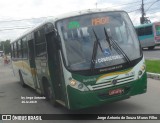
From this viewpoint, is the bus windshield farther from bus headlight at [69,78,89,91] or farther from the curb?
the curb

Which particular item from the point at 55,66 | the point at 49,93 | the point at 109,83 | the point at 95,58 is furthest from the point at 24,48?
the point at 109,83

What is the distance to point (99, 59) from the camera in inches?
341

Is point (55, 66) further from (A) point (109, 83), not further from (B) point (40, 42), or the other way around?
(B) point (40, 42)

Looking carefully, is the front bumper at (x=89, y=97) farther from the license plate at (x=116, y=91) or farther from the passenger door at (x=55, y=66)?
the passenger door at (x=55, y=66)

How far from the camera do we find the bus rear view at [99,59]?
8469 millimetres

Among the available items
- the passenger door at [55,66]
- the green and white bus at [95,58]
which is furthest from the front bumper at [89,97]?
the passenger door at [55,66]

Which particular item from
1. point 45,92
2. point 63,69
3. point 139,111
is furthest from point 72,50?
point 45,92

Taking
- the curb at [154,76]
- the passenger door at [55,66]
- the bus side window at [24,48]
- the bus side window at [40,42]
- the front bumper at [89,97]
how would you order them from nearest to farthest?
the front bumper at [89,97] → the passenger door at [55,66] → the bus side window at [40,42] → the bus side window at [24,48] → the curb at [154,76]

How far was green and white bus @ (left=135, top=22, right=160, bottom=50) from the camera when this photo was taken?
41281 mm

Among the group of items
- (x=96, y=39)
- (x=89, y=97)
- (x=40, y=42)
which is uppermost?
(x=96, y=39)

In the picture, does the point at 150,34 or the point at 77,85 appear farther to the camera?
the point at 150,34

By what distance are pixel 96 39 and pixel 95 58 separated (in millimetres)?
515

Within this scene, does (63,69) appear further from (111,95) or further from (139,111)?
(139,111)

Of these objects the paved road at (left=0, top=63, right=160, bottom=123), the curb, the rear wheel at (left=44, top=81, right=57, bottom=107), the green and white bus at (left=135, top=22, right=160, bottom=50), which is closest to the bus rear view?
the paved road at (left=0, top=63, right=160, bottom=123)
